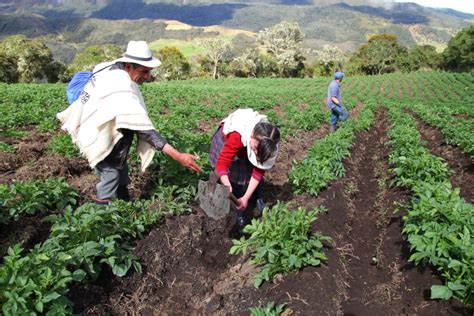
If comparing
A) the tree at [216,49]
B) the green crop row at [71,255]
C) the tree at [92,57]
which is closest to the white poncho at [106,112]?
the green crop row at [71,255]

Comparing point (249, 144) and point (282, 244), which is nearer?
point (282, 244)

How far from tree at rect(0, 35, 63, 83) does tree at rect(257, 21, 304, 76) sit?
1494 inches

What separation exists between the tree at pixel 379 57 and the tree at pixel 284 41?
12.2 m

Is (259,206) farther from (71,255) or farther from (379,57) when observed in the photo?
(379,57)

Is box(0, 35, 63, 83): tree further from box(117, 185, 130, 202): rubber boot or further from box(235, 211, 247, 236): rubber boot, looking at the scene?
box(235, 211, 247, 236): rubber boot

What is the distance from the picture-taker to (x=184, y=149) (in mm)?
5371

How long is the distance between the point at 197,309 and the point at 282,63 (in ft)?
211

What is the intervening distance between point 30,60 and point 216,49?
3066 cm

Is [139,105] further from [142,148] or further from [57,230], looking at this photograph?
[57,230]

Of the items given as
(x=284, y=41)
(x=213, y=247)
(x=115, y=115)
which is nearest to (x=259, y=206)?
(x=213, y=247)

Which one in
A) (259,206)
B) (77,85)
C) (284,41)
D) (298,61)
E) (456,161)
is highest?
(77,85)

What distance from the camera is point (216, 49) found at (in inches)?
2638

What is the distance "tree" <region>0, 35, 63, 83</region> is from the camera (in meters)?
50.3

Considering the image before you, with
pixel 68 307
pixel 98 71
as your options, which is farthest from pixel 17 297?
pixel 98 71
